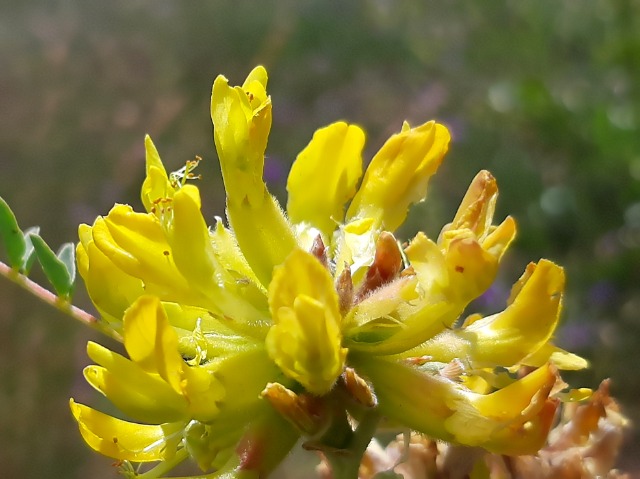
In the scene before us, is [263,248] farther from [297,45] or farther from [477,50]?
[297,45]

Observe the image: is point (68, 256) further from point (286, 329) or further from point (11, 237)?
point (286, 329)

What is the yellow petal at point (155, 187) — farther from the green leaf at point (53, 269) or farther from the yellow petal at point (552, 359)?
the yellow petal at point (552, 359)

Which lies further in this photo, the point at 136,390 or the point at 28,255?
the point at 28,255

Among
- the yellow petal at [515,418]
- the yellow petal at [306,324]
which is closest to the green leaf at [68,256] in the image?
the yellow petal at [306,324]

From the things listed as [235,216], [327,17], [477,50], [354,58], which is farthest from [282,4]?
[235,216]

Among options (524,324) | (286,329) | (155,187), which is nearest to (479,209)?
(524,324)
